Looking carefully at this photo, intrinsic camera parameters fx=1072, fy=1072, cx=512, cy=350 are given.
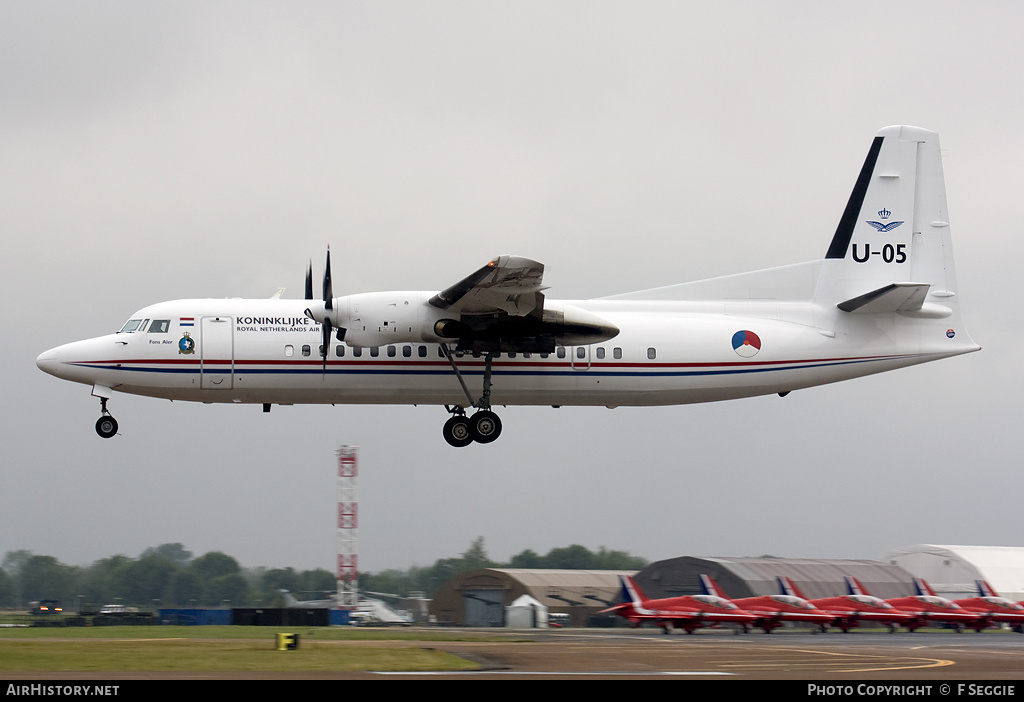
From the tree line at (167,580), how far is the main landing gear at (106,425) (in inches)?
537

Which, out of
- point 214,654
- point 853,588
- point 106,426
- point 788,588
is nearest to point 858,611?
point 788,588

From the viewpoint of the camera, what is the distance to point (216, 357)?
64.4 ft

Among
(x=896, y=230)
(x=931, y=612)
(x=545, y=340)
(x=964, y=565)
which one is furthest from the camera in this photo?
(x=964, y=565)

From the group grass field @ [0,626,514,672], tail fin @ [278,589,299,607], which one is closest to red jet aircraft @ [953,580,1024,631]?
grass field @ [0,626,514,672]

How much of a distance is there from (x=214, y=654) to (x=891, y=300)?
14.1 m

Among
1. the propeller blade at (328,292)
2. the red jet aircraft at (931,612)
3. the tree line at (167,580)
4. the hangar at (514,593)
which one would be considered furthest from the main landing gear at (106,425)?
the red jet aircraft at (931,612)

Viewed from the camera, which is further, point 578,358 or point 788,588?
point 788,588

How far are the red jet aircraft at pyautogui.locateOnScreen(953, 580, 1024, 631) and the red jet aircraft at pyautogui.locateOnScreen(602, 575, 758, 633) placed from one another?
8.67 m

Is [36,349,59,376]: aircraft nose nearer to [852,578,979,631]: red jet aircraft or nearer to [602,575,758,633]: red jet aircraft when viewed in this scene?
[602,575,758,633]: red jet aircraft

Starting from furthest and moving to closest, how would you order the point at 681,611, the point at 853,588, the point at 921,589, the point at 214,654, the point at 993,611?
the point at 921,589 → the point at 853,588 → the point at 993,611 → the point at 681,611 → the point at 214,654

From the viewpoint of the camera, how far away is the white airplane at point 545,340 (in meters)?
19.2

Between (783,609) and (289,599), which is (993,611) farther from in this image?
(289,599)

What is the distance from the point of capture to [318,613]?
34062mm

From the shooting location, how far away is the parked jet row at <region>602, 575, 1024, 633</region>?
1235 inches
